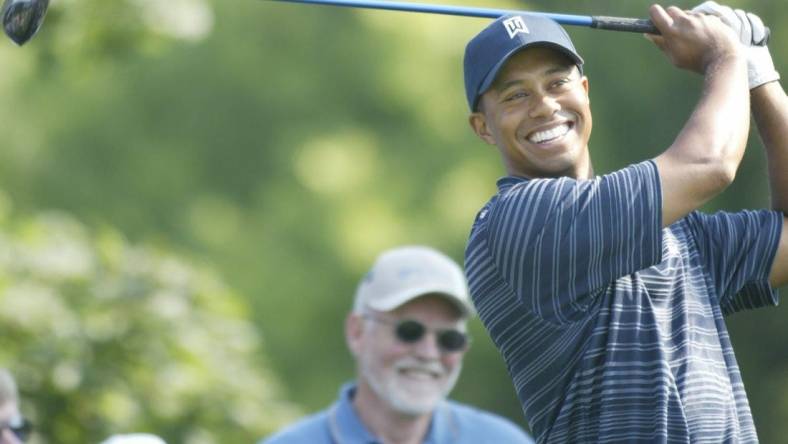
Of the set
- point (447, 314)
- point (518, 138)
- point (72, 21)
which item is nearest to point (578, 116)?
point (518, 138)

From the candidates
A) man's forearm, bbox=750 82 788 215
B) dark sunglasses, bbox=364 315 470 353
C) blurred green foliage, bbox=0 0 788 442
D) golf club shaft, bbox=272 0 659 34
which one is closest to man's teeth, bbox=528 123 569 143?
golf club shaft, bbox=272 0 659 34

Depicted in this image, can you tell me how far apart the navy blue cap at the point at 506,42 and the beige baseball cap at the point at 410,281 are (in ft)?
9.09

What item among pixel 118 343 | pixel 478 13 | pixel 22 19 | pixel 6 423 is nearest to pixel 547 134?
pixel 478 13

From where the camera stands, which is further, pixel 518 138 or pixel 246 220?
pixel 246 220

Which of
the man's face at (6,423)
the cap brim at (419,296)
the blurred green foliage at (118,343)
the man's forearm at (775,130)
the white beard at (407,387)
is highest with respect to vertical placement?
the blurred green foliage at (118,343)

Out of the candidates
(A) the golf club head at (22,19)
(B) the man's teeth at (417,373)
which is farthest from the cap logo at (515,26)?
(B) the man's teeth at (417,373)

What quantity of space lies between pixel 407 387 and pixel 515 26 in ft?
9.38

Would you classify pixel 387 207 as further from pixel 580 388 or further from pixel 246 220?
pixel 580 388

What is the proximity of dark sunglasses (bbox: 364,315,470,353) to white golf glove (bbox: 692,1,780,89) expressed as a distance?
9.57 feet

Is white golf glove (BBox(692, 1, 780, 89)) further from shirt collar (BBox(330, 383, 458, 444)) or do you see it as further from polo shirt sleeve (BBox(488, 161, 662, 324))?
shirt collar (BBox(330, 383, 458, 444))

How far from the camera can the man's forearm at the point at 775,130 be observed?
14.7ft

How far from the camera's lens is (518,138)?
4406 millimetres

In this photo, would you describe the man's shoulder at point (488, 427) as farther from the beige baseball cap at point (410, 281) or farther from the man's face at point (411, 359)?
the beige baseball cap at point (410, 281)

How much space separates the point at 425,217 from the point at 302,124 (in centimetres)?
135
